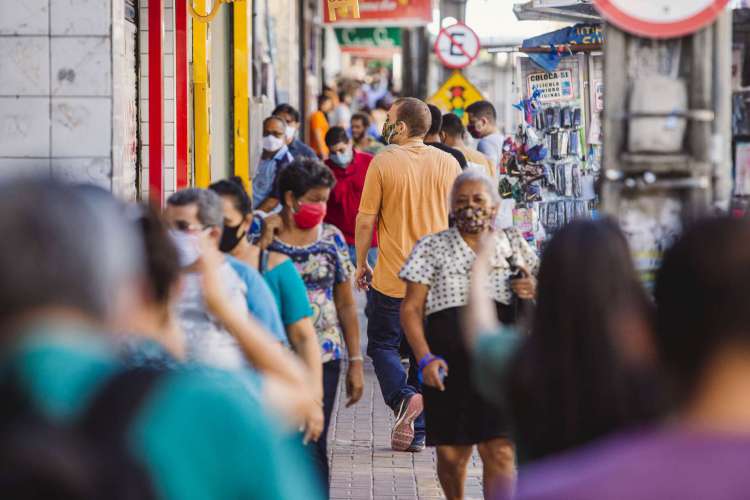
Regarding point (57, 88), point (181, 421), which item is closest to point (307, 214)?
point (57, 88)

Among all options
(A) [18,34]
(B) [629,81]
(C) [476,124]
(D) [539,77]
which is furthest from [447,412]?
(C) [476,124]

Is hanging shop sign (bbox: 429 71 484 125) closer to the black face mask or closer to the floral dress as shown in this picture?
the floral dress

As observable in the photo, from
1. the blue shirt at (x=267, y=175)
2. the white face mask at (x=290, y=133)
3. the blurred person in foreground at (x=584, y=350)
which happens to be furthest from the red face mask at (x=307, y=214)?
the white face mask at (x=290, y=133)

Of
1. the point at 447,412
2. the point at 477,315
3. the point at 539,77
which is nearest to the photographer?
the point at 477,315

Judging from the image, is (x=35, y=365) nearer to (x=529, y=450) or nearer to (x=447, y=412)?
(x=529, y=450)

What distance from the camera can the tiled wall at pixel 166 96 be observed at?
11195mm

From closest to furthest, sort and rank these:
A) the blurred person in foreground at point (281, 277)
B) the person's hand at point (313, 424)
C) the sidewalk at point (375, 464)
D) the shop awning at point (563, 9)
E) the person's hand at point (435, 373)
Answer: the person's hand at point (313, 424), the blurred person in foreground at point (281, 277), the person's hand at point (435, 373), the sidewalk at point (375, 464), the shop awning at point (563, 9)

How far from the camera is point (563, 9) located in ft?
34.9

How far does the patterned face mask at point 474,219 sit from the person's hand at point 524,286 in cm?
28

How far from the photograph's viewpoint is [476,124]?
1232 cm

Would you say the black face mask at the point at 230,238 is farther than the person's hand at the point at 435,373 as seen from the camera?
No

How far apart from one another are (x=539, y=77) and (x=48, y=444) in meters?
9.34

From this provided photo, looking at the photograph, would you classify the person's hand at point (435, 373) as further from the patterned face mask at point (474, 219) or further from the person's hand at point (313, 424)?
the person's hand at point (313, 424)

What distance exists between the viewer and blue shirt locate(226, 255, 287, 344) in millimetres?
4715
